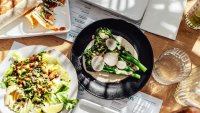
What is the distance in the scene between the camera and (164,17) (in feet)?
5.24

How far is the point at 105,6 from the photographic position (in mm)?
1538

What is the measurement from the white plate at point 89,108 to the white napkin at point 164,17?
342 millimetres

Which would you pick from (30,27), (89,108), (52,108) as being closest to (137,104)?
(89,108)

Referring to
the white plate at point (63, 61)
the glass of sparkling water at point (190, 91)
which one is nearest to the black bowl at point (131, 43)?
the white plate at point (63, 61)

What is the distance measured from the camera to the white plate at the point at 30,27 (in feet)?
4.87

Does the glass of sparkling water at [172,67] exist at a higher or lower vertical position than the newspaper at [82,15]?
lower

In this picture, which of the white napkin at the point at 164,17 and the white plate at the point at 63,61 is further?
the white napkin at the point at 164,17

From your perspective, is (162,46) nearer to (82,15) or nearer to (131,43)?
(131,43)

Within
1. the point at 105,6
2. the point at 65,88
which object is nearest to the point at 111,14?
the point at 105,6

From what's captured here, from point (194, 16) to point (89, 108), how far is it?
0.53 meters

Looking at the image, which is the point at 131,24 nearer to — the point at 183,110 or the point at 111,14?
the point at 111,14

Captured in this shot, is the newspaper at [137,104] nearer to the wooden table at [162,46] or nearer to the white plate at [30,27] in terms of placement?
the wooden table at [162,46]

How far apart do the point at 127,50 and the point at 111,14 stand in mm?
156

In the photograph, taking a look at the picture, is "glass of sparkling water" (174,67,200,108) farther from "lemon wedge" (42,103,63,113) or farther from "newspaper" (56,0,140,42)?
"lemon wedge" (42,103,63,113)
